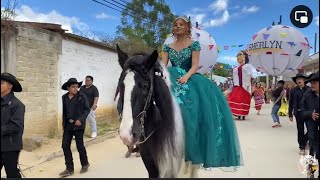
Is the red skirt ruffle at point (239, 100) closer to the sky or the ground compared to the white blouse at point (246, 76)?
closer to the ground

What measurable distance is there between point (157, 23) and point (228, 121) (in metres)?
21.2

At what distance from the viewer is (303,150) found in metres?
7.84

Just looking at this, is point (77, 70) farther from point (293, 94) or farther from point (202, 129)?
point (202, 129)

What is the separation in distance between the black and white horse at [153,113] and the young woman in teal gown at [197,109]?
0.19 metres

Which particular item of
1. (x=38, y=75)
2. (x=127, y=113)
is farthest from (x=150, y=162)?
(x=38, y=75)

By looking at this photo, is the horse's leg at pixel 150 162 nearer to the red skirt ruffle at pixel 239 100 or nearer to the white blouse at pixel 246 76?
the white blouse at pixel 246 76

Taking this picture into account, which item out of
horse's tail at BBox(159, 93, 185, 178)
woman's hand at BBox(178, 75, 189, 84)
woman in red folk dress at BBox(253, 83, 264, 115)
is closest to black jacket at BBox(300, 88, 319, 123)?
woman's hand at BBox(178, 75, 189, 84)

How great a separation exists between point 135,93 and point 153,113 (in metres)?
0.38

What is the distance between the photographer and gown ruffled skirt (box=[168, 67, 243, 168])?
390cm

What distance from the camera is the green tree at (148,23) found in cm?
2284

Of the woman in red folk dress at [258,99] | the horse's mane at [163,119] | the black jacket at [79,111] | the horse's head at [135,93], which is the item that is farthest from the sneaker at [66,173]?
the woman in red folk dress at [258,99]

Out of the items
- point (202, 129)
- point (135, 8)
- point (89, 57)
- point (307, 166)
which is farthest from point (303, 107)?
point (135, 8)

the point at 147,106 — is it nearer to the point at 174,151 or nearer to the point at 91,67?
the point at 174,151

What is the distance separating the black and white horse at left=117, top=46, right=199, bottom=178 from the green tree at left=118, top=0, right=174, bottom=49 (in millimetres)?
18487
